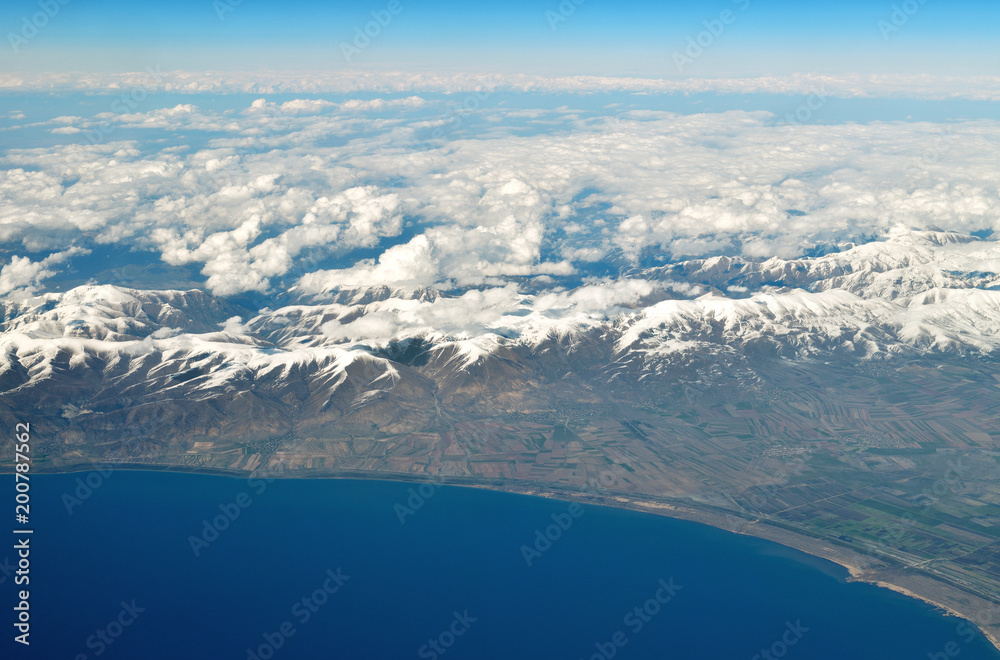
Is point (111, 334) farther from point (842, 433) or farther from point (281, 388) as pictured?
point (842, 433)

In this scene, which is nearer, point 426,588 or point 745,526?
point 426,588

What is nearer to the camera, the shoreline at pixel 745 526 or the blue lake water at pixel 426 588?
the blue lake water at pixel 426 588

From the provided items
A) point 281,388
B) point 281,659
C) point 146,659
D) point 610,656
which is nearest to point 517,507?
point 610,656

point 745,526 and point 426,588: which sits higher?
point 426,588

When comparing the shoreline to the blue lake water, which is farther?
the shoreline
